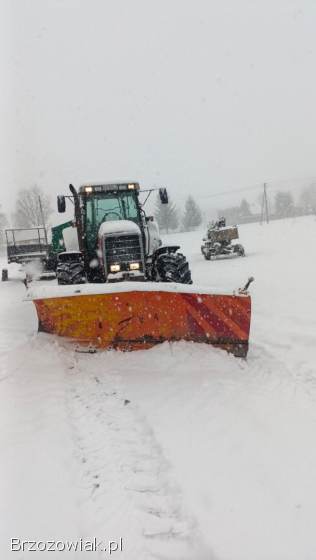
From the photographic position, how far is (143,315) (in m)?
5.16

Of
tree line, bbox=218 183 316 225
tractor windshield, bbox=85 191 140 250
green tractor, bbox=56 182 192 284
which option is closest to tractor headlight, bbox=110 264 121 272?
green tractor, bbox=56 182 192 284

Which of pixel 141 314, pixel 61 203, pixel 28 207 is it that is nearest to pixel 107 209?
pixel 61 203

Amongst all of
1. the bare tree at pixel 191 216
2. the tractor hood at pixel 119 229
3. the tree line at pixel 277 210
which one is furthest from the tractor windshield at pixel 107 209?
the tree line at pixel 277 210

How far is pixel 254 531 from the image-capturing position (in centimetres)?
233

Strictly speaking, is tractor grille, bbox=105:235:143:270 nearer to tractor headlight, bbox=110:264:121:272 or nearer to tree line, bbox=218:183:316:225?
tractor headlight, bbox=110:264:121:272

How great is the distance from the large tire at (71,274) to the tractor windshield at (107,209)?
942 mm

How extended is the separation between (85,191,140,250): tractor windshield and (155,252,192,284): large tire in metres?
1.24

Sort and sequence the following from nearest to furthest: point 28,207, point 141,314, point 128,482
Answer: point 128,482 < point 141,314 < point 28,207

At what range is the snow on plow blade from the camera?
198 inches

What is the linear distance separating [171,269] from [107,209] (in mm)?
1888

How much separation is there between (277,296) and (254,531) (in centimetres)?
728

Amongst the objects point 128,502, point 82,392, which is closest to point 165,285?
point 82,392

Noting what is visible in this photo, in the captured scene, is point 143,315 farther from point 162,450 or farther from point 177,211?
point 177,211

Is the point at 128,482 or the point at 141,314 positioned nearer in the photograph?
the point at 128,482
